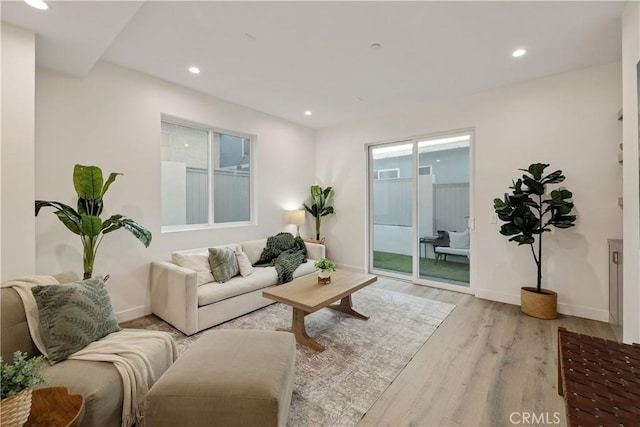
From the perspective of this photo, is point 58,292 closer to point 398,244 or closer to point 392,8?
point 392,8

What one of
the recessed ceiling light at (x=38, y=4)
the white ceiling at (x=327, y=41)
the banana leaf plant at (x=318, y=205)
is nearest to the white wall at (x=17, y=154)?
the white ceiling at (x=327, y=41)

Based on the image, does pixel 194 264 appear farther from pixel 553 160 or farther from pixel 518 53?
pixel 553 160

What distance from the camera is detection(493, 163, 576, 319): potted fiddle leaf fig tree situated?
309 centimetres

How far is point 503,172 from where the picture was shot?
3.71 meters

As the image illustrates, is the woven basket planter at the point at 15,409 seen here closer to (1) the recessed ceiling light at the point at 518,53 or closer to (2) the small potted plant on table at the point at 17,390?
(2) the small potted plant on table at the point at 17,390

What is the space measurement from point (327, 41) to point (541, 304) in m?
3.84

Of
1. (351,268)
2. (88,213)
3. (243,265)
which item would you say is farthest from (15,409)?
(351,268)

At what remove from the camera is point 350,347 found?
2.57 metres

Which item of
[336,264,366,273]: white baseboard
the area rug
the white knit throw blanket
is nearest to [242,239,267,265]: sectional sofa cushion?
A: the area rug

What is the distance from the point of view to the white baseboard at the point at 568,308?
312cm

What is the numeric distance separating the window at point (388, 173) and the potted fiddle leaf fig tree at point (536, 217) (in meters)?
1.81

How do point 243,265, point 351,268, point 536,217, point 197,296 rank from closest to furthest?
point 197,296
point 536,217
point 243,265
point 351,268

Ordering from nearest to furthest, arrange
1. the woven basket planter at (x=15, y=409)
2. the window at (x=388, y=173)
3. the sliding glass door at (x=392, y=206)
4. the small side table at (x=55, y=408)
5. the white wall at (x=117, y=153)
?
the woven basket planter at (x=15, y=409) < the small side table at (x=55, y=408) < the white wall at (x=117, y=153) < the sliding glass door at (x=392, y=206) < the window at (x=388, y=173)

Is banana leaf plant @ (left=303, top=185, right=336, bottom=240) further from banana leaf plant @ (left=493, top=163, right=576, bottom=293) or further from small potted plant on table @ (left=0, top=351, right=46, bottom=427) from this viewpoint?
small potted plant on table @ (left=0, top=351, right=46, bottom=427)
